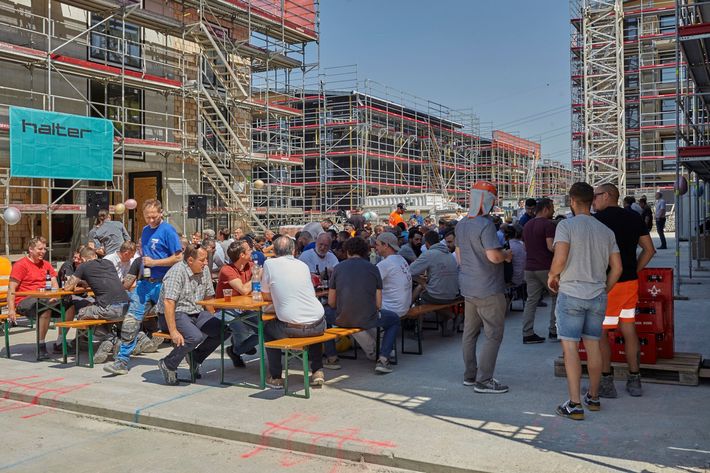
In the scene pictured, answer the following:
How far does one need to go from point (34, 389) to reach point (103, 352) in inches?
52.5

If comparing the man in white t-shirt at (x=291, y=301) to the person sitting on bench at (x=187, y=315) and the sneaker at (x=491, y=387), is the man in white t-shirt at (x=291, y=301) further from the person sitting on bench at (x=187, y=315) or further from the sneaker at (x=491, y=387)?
the sneaker at (x=491, y=387)

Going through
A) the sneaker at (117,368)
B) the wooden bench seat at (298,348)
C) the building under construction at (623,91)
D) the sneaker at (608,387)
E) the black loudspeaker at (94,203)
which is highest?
the building under construction at (623,91)

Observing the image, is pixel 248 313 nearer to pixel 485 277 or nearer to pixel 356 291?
pixel 356 291

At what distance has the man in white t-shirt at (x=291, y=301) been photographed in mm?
7020

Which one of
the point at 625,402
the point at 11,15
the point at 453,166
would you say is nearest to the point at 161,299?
the point at 625,402

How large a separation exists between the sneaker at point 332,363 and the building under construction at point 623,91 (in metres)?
43.5

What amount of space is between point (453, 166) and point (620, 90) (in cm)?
1281

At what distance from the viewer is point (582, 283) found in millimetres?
5816

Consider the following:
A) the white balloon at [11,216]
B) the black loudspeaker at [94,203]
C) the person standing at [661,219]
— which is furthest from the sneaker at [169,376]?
the person standing at [661,219]

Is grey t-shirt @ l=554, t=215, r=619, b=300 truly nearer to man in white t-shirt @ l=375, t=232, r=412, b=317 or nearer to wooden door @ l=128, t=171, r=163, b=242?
man in white t-shirt @ l=375, t=232, r=412, b=317

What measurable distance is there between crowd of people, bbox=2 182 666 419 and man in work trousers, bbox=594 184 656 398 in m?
0.01

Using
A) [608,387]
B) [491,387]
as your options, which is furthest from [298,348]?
[608,387]

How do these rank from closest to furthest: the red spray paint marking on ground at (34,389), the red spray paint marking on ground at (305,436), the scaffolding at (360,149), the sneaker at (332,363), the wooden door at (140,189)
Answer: the red spray paint marking on ground at (305,436) → the red spray paint marking on ground at (34,389) → the sneaker at (332,363) → the wooden door at (140,189) → the scaffolding at (360,149)

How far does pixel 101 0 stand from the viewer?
19453mm
